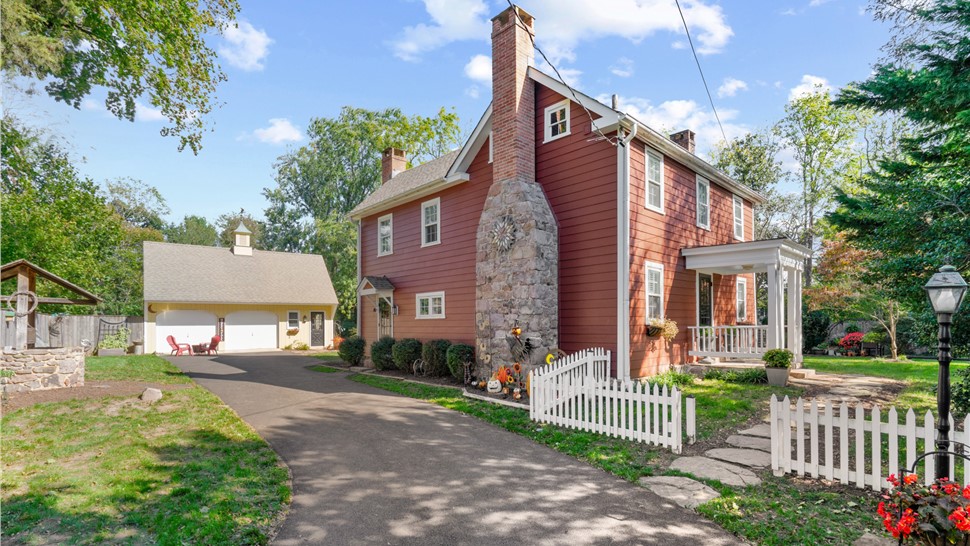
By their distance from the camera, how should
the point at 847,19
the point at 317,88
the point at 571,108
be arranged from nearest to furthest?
1. the point at 847,19
2. the point at 317,88
3. the point at 571,108

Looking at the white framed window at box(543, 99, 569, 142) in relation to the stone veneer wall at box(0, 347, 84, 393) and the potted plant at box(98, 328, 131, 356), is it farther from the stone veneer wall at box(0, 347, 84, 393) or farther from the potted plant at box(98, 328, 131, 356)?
the potted plant at box(98, 328, 131, 356)

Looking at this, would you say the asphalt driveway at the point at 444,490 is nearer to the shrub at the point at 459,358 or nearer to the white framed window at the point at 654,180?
the shrub at the point at 459,358

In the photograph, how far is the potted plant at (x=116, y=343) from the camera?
21.9m

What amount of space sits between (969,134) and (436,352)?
1165cm

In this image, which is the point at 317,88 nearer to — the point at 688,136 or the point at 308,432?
the point at 308,432

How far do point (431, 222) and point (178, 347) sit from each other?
14735mm

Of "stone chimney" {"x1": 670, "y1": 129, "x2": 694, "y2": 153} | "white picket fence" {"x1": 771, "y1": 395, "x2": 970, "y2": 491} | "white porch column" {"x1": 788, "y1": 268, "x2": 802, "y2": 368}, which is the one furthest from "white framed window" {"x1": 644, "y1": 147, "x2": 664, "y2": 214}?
"white picket fence" {"x1": 771, "y1": 395, "x2": 970, "y2": 491}

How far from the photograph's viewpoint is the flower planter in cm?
1088

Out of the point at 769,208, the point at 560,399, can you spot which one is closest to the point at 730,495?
the point at 560,399

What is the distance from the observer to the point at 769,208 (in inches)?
1114

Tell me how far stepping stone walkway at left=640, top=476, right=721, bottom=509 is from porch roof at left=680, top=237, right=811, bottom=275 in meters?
8.20

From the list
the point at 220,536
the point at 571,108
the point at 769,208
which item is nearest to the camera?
the point at 220,536

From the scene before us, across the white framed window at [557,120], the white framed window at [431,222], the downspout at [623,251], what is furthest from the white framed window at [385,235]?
the downspout at [623,251]

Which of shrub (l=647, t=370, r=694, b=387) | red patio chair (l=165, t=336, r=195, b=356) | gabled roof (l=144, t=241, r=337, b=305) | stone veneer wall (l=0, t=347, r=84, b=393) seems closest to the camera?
stone veneer wall (l=0, t=347, r=84, b=393)
